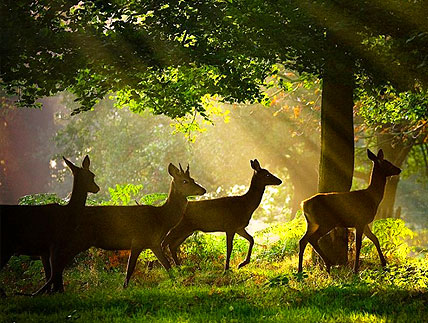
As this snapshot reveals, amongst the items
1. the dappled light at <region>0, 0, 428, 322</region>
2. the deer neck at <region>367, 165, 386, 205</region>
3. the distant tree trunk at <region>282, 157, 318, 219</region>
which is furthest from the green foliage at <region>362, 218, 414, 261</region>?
the distant tree trunk at <region>282, 157, 318, 219</region>

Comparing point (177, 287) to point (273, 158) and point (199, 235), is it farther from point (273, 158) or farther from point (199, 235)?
point (273, 158)

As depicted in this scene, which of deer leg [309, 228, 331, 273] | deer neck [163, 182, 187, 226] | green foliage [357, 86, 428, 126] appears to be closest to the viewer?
deer neck [163, 182, 187, 226]

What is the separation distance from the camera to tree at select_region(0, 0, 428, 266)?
33.0 feet

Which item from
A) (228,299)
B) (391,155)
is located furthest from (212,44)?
(391,155)

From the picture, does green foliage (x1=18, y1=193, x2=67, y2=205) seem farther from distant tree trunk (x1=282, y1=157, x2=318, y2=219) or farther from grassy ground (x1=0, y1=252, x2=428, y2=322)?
distant tree trunk (x1=282, y1=157, x2=318, y2=219)

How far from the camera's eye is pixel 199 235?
13.9 m

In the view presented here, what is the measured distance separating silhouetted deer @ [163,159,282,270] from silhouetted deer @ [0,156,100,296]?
292cm

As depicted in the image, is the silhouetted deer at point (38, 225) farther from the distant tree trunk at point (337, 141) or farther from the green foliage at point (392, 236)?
the green foliage at point (392, 236)

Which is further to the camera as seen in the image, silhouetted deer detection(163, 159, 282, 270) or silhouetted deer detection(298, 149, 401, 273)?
silhouetted deer detection(163, 159, 282, 270)

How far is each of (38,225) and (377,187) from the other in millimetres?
6098

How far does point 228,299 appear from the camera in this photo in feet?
28.8

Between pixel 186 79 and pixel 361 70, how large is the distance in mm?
3506

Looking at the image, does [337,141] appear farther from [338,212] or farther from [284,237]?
[284,237]

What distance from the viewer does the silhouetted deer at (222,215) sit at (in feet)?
40.2
